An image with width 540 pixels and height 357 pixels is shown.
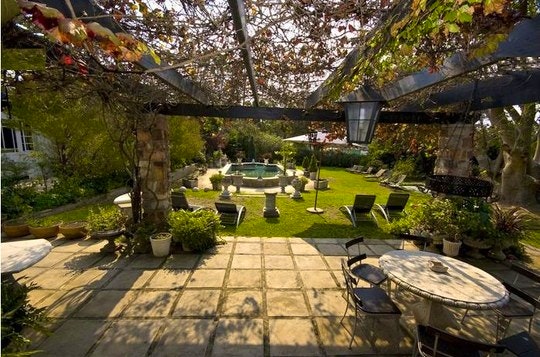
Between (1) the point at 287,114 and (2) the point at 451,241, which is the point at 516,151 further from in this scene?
(1) the point at 287,114

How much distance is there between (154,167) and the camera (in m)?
6.27

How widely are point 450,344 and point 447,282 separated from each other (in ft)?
2.67

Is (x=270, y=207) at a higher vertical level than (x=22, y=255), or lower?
lower

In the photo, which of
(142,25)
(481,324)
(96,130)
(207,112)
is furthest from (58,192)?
(481,324)

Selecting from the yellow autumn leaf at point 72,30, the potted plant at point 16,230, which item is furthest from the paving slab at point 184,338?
the potted plant at point 16,230

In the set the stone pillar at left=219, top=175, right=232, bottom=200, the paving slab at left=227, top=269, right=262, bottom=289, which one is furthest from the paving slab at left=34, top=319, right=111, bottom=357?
the stone pillar at left=219, top=175, right=232, bottom=200

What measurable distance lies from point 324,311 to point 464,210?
429cm

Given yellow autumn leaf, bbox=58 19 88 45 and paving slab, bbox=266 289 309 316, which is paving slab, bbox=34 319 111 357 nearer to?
paving slab, bbox=266 289 309 316

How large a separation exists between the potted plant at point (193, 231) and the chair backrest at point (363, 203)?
4265mm

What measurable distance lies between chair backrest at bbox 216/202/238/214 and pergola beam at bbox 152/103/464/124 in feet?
8.71

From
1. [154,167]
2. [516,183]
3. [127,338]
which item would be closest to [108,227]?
[154,167]

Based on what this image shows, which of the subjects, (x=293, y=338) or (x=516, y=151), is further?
(x=516, y=151)

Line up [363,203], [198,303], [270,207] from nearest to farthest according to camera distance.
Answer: [198,303]
[363,203]
[270,207]

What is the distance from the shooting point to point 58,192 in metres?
9.20
